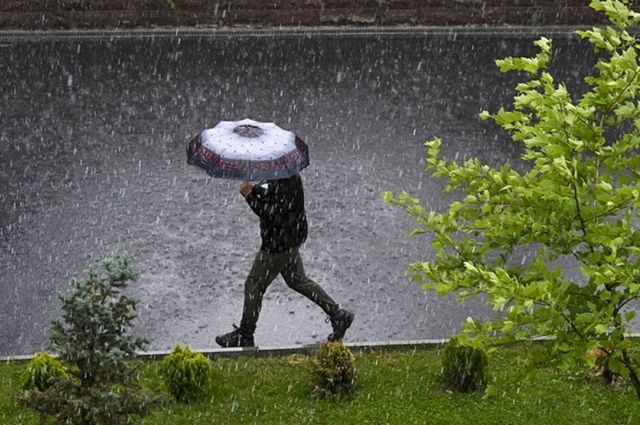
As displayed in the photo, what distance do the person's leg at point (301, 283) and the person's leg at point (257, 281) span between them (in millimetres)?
87

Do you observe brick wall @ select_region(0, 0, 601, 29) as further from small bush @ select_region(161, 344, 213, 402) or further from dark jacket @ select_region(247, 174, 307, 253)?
small bush @ select_region(161, 344, 213, 402)

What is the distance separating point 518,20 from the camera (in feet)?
74.1

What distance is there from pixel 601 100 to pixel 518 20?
608 inches

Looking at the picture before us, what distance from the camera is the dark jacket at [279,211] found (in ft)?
34.7

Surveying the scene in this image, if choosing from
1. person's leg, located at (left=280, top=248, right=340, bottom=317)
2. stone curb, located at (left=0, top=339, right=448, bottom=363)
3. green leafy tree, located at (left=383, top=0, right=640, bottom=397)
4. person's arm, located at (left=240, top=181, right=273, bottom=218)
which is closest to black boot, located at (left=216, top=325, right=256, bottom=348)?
stone curb, located at (left=0, top=339, right=448, bottom=363)

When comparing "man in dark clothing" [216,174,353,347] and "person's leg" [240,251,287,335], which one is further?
"person's leg" [240,251,287,335]

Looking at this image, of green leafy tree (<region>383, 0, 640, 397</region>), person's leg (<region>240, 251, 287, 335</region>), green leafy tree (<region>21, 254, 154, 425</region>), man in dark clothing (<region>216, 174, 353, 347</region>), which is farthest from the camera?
person's leg (<region>240, 251, 287, 335</region>)

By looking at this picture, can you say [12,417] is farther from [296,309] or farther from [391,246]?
[391,246]

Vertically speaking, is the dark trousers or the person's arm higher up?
the person's arm

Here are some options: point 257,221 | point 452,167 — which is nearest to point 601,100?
point 452,167

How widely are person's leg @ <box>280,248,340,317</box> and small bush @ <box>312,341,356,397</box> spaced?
107 centimetres

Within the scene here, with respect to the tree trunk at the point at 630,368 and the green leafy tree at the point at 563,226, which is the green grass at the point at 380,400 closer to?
the tree trunk at the point at 630,368

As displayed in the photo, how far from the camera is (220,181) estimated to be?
15.5 meters

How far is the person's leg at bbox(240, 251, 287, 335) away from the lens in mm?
10867
